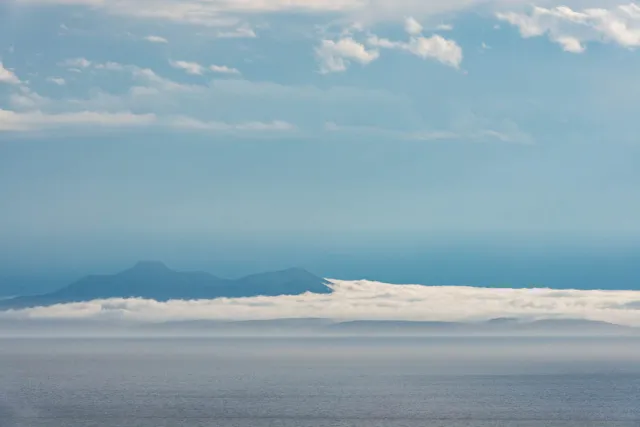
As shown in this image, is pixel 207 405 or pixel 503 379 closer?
pixel 207 405

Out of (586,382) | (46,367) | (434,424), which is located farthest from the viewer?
(46,367)

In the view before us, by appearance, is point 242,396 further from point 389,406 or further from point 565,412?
point 565,412

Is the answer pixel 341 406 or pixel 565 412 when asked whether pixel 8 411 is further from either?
pixel 565 412

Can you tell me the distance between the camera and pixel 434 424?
89.6 m

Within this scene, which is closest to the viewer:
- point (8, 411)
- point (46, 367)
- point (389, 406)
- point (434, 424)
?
point (434, 424)

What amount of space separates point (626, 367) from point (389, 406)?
3516 inches

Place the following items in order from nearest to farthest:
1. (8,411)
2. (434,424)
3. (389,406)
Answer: (434,424) < (8,411) < (389,406)

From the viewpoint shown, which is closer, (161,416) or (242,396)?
(161,416)

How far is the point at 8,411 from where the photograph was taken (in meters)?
97.3

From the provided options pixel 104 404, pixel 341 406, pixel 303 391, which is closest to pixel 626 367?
pixel 303 391

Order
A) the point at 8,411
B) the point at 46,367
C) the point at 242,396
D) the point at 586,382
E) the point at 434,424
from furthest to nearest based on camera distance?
the point at 46,367, the point at 586,382, the point at 242,396, the point at 8,411, the point at 434,424

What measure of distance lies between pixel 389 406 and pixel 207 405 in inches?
721

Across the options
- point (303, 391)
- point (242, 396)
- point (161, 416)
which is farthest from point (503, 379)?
point (161, 416)

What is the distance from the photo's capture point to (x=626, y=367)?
179375 millimetres
